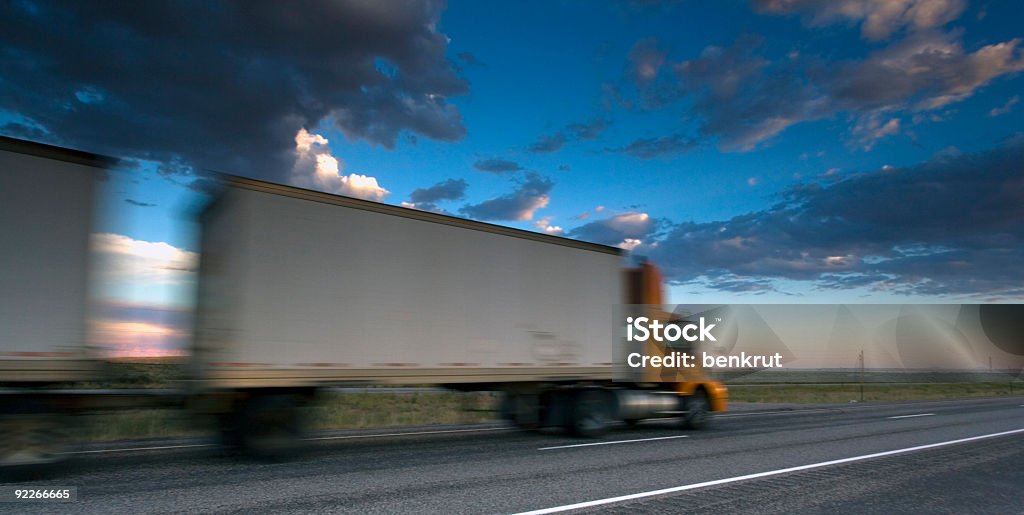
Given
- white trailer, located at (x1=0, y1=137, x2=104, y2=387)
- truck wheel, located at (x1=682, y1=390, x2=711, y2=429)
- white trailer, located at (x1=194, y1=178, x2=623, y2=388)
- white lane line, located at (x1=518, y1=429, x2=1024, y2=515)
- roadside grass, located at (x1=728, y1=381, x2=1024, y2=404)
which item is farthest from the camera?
roadside grass, located at (x1=728, y1=381, x2=1024, y2=404)

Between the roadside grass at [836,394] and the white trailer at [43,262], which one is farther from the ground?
the white trailer at [43,262]

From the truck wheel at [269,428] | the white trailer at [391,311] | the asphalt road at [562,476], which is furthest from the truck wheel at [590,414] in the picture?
the truck wheel at [269,428]

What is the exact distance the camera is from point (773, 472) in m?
9.33

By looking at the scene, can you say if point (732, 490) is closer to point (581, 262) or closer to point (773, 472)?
point (773, 472)

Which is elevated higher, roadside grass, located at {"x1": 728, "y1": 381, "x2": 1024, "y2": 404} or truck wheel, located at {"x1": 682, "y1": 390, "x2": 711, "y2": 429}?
truck wheel, located at {"x1": 682, "y1": 390, "x2": 711, "y2": 429}

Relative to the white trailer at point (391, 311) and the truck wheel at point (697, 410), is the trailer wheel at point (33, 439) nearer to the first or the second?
the white trailer at point (391, 311)

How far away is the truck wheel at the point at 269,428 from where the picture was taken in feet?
31.8

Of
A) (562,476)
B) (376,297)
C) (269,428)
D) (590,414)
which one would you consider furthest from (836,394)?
(269,428)

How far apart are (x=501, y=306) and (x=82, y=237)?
6.71 metres

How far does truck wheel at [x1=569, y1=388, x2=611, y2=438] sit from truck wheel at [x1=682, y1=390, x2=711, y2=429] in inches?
98.8

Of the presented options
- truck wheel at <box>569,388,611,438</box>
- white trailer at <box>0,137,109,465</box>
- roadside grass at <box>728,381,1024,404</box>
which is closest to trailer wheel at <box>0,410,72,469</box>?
white trailer at <box>0,137,109,465</box>

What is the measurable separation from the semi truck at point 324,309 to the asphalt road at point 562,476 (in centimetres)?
85

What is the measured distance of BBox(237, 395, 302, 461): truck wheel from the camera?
9.70 m

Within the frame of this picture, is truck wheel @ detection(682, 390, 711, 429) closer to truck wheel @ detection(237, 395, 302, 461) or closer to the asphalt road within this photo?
the asphalt road
